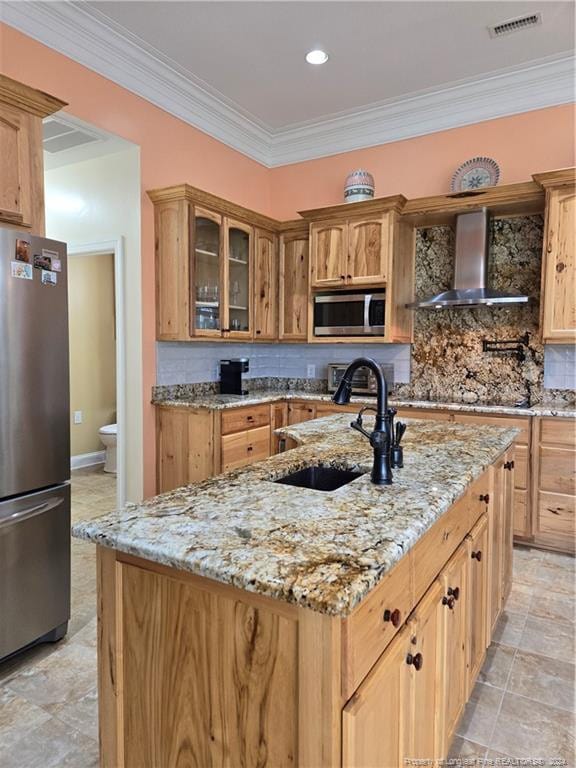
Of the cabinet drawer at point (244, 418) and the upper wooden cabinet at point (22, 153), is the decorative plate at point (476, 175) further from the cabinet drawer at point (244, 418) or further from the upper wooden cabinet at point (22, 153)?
the upper wooden cabinet at point (22, 153)

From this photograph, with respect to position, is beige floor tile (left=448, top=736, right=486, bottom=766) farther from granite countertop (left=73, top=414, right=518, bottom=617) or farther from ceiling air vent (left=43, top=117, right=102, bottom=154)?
ceiling air vent (left=43, top=117, right=102, bottom=154)

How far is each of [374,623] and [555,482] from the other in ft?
9.19

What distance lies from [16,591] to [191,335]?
6.67 ft

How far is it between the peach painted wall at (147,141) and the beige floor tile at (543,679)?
2.60m

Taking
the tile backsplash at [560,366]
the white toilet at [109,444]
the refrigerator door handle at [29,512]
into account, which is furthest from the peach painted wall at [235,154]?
the white toilet at [109,444]

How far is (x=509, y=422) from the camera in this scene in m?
3.38

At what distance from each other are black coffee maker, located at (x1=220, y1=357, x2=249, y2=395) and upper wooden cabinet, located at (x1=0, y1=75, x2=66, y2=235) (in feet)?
7.24

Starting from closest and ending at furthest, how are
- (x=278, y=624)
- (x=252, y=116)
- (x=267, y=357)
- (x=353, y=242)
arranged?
(x=278, y=624) < (x=353, y=242) < (x=252, y=116) < (x=267, y=357)

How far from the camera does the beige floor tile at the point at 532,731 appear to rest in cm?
171

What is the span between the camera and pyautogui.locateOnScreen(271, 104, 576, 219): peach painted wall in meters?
3.74

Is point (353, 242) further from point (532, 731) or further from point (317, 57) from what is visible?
point (532, 731)

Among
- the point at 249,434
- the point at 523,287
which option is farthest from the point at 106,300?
the point at 523,287

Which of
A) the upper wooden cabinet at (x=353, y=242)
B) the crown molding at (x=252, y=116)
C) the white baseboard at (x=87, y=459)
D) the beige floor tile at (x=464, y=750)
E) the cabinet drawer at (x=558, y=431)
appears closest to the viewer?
the beige floor tile at (x=464, y=750)

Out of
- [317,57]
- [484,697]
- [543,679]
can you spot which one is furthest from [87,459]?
[543,679]
